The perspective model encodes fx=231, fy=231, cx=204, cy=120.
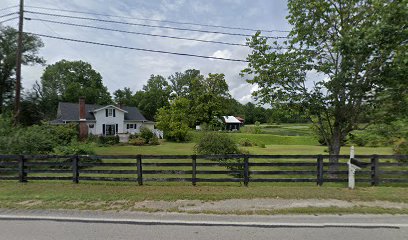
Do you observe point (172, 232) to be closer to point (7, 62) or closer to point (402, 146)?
point (402, 146)

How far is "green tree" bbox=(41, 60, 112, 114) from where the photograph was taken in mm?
55469

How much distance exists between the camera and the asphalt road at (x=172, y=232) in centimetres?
413

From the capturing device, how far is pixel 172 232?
4320mm

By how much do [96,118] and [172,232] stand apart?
1360 inches

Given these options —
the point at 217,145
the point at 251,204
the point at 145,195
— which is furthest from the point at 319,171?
the point at 217,145

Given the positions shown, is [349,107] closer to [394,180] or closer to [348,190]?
[394,180]

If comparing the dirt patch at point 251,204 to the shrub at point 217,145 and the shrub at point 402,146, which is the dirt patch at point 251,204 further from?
the shrub at point 217,145

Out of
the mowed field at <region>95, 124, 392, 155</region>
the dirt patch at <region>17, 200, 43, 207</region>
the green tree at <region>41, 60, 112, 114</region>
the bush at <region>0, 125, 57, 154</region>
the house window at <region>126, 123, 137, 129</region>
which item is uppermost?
the green tree at <region>41, 60, 112, 114</region>

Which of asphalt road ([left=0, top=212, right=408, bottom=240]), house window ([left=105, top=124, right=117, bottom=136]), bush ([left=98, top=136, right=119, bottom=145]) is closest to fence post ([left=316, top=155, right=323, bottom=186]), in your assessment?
asphalt road ([left=0, top=212, right=408, bottom=240])

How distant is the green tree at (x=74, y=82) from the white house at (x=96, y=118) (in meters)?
20.9

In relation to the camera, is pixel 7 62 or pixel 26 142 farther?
pixel 7 62

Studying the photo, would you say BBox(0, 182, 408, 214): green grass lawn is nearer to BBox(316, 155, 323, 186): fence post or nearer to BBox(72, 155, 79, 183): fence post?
BBox(72, 155, 79, 183): fence post

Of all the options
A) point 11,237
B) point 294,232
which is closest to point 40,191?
point 11,237

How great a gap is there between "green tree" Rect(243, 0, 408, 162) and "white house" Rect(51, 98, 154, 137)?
93.3 feet
